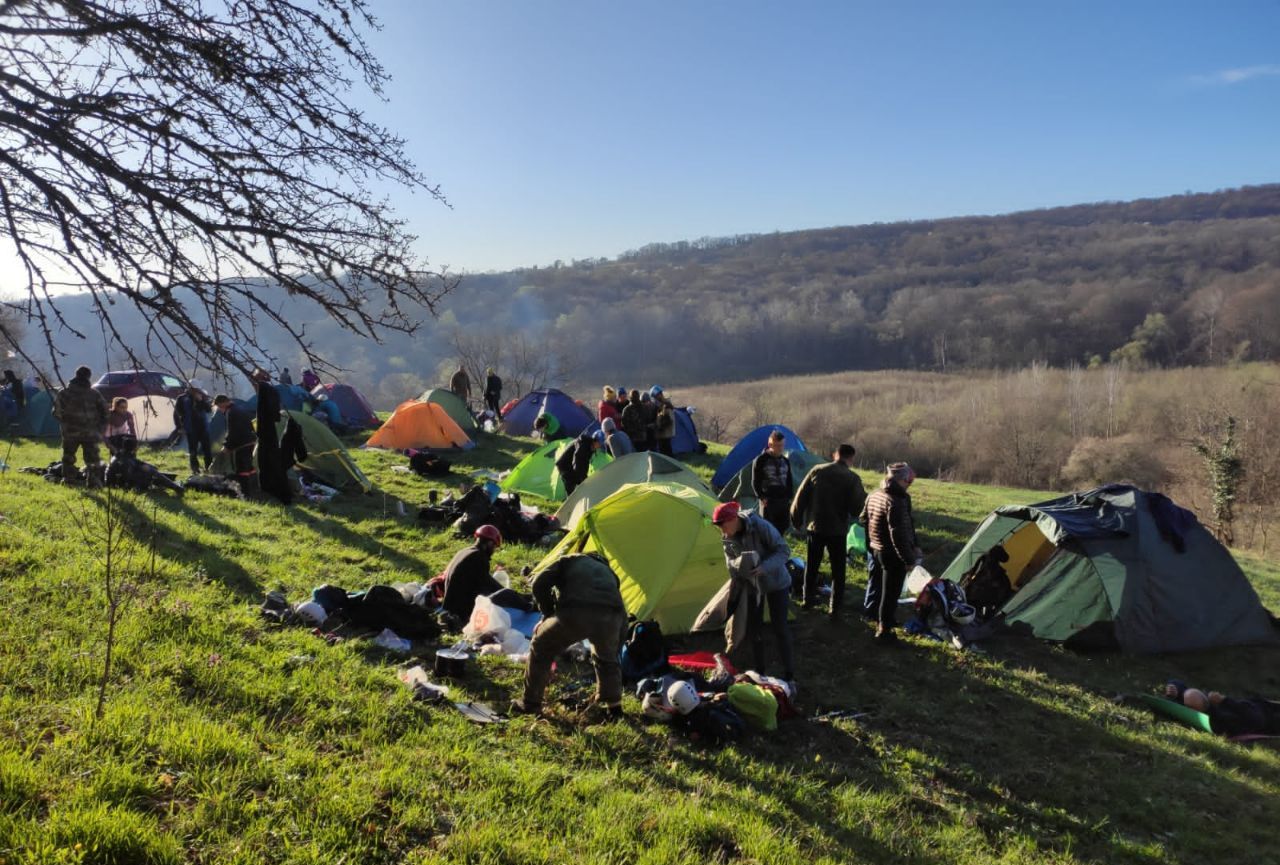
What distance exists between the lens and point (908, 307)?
4368 inches

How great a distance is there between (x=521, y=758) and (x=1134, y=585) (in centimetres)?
665

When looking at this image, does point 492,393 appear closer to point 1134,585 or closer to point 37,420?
point 37,420

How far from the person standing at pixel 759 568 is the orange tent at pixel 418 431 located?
39.2ft

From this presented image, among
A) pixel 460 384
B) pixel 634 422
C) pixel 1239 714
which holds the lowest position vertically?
pixel 1239 714

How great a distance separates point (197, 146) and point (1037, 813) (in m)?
6.36

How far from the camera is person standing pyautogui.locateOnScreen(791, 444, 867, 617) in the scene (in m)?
7.69

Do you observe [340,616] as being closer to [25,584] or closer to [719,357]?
[25,584]

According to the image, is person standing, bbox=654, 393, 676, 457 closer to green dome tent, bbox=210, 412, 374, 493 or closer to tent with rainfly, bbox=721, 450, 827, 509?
tent with rainfly, bbox=721, 450, 827, 509

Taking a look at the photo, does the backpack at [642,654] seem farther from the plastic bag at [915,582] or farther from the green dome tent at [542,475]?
the green dome tent at [542,475]

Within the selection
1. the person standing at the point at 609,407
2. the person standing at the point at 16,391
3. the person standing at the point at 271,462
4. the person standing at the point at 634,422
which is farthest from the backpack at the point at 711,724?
the person standing at the point at 16,391

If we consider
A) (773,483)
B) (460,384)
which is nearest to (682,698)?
(773,483)

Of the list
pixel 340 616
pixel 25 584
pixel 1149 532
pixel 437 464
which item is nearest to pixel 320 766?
pixel 340 616

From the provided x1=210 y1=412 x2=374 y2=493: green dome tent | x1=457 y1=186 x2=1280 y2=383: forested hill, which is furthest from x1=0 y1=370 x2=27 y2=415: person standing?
x1=457 y1=186 x2=1280 y2=383: forested hill

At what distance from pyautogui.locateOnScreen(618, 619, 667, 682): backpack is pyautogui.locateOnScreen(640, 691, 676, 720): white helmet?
774 millimetres
